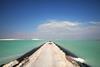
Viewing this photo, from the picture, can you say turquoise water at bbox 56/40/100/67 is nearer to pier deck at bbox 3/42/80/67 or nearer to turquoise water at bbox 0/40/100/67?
turquoise water at bbox 0/40/100/67

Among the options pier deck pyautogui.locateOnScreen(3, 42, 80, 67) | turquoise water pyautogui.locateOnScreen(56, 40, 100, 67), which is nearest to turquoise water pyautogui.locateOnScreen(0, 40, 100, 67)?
turquoise water pyautogui.locateOnScreen(56, 40, 100, 67)

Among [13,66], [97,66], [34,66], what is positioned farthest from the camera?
[97,66]

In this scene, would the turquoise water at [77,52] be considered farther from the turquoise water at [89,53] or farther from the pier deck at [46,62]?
the pier deck at [46,62]

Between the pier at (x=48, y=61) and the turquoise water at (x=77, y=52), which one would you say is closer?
the pier at (x=48, y=61)

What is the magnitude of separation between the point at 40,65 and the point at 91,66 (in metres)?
2.28

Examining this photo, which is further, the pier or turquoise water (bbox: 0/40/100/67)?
turquoise water (bbox: 0/40/100/67)

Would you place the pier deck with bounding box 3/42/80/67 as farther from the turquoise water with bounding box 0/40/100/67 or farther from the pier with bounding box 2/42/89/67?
the turquoise water with bounding box 0/40/100/67

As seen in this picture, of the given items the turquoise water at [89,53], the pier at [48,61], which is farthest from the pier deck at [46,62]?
the turquoise water at [89,53]

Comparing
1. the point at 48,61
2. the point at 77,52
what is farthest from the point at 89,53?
the point at 48,61

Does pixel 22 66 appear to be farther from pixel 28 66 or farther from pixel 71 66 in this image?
pixel 71 66

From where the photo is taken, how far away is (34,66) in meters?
5.65

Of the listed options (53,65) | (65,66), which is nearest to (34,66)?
(53,65)

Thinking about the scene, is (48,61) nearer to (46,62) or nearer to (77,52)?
(46,62)

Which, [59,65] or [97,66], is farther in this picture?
[97,66]
